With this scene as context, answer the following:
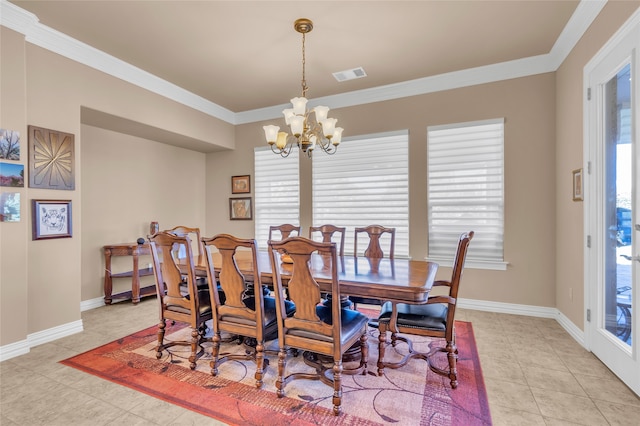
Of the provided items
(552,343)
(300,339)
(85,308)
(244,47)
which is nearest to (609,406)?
(552,343)

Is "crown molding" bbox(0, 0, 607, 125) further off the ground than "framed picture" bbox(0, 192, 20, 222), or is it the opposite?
"crown molding" bbox(0, 0, 607, 125)

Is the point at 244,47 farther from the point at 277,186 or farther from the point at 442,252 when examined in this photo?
the point at 442,252

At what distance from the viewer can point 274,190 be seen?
5.25 meters

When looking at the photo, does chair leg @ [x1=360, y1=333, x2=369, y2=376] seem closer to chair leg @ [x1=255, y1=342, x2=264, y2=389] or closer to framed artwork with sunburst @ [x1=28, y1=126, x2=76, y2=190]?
chair leg @ [x1=255, y1=342, x2=264, y2=389]

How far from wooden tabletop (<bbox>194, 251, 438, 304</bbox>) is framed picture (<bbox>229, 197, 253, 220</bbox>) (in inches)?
99.5

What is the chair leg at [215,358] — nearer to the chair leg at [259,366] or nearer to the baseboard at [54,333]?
the chair leg at [259,366]

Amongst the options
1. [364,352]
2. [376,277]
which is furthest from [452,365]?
[376,277]

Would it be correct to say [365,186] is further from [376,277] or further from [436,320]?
[436,320]

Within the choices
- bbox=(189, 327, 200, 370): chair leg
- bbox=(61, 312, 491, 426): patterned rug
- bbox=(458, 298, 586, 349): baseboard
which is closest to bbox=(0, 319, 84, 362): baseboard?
bbox=(61, 312, 491, 426): patterned rug

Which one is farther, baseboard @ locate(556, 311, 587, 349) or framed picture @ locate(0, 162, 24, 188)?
baseboard @ locate(556, 311, 587, 349)

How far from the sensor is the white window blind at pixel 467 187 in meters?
3.82

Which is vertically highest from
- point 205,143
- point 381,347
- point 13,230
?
point 205,143

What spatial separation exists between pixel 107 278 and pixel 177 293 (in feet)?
7.56

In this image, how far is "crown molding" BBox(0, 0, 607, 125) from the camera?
2736 mm
